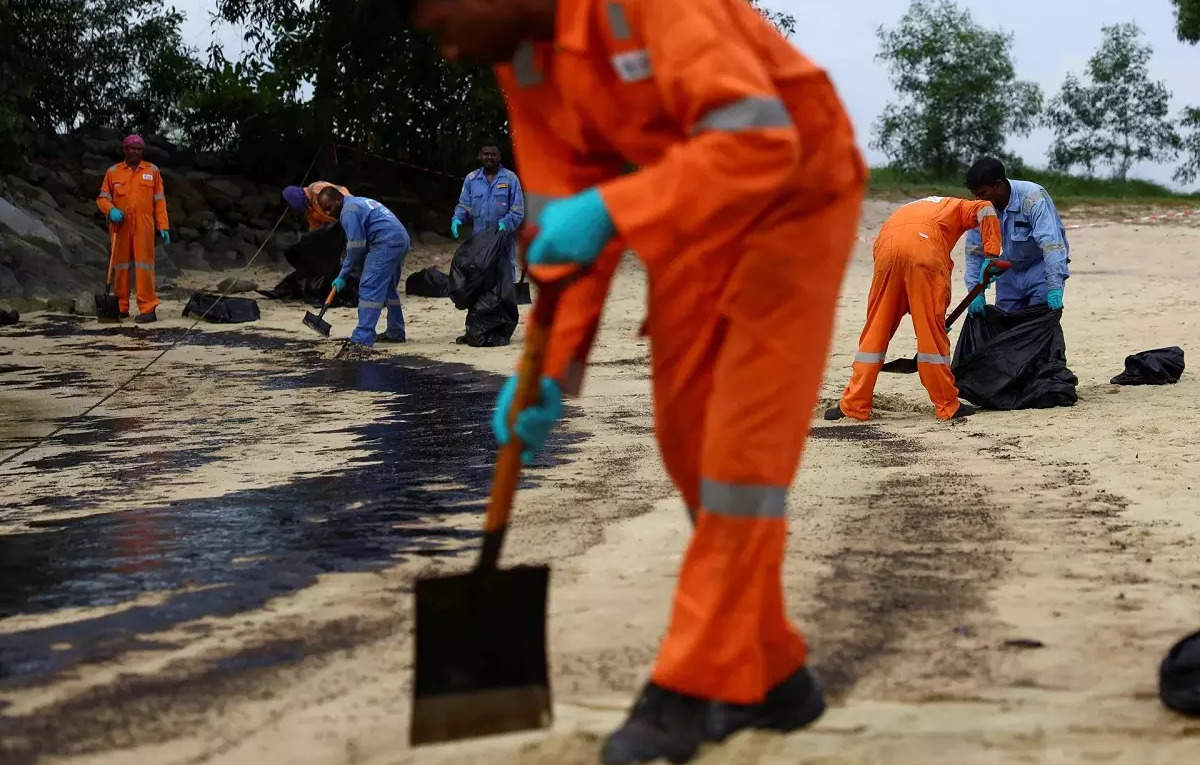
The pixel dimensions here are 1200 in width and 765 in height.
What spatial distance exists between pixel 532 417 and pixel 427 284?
1510 cm

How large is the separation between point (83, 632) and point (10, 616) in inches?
14.1

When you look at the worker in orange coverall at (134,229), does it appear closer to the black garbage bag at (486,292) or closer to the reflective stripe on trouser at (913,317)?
the black garbage bag at (486,292)

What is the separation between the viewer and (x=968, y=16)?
3322cm

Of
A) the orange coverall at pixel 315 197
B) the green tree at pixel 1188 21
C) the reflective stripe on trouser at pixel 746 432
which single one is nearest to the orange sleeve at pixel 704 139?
the reflective stripe on trouser at pixel 746 432

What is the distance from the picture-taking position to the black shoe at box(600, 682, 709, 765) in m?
2.59

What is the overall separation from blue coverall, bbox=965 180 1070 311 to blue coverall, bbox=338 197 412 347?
542cm

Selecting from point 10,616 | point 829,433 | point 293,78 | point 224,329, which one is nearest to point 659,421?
point 10,616

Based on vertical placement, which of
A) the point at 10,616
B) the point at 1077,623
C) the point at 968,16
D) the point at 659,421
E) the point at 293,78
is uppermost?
the point at 968,16

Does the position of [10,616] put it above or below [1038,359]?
below

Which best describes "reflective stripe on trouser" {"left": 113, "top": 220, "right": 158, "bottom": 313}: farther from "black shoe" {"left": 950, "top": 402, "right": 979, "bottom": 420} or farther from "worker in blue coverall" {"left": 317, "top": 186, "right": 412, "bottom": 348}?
"black shoe" {"left": 950, "top": 402, "right": 979, "bottom": 420}

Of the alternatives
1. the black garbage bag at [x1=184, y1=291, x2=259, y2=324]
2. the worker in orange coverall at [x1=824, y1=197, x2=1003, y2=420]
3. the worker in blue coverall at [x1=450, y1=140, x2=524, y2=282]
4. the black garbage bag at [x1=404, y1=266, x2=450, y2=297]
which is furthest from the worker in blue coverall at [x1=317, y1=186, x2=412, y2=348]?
the worker in orange coverall at [x1=824, y1=197, x2=1003, y2=420]

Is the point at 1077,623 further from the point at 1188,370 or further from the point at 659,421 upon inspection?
the point at 1188,370

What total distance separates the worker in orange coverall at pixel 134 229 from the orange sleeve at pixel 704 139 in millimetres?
13386

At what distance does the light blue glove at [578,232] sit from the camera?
2383mm
